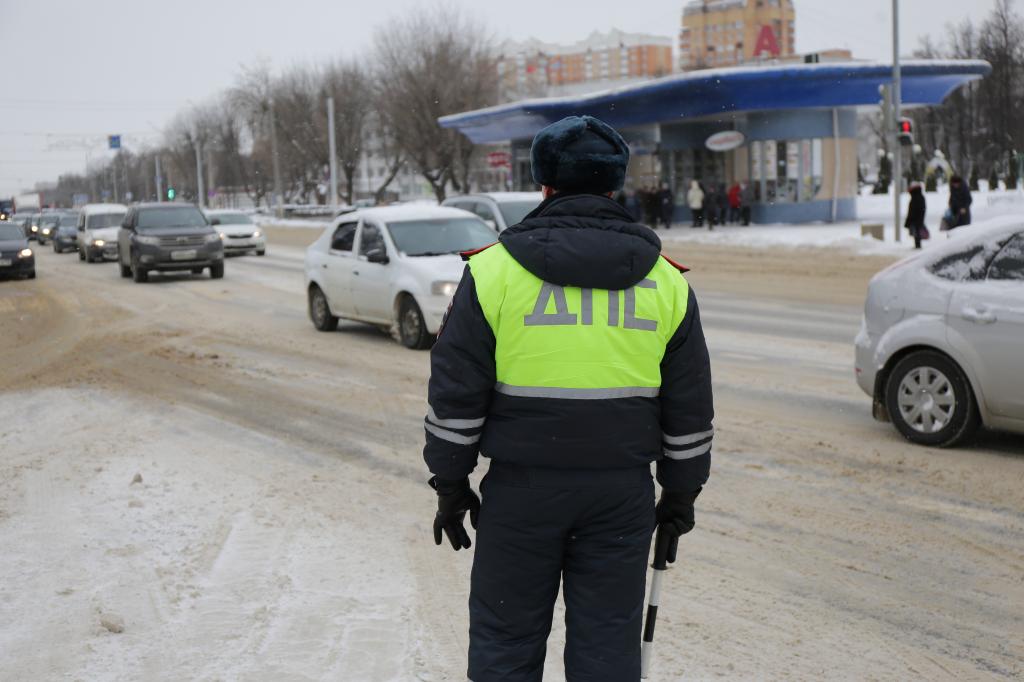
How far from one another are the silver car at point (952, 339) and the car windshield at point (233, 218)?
29.1 meters

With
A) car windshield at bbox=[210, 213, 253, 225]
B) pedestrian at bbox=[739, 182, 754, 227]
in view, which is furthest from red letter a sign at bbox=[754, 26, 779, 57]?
car windshield at bbox=[210, 213, 253, 225]

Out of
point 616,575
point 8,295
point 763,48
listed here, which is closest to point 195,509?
point 616,575

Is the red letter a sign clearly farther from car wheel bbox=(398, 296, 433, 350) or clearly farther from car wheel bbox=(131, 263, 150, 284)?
car wheel bbox=(398, 296, 433, 350)

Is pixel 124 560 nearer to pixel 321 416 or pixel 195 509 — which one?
pixel 195 509

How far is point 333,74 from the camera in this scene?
259 feet

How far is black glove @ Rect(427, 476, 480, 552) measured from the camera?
2998mm

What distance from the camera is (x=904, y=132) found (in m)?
26.6

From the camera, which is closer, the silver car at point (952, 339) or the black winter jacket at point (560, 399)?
the black winter jacket at point (560, 399)

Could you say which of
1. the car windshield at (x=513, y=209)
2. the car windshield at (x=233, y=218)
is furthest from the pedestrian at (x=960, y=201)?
the car windshield at (x=233, y=218)

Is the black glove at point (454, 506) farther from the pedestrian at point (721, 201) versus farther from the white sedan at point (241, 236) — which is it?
the pedestrian at point (721, 201)

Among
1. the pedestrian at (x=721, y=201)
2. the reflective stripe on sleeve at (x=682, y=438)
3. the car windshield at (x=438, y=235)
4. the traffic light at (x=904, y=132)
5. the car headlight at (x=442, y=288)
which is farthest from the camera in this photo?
the pedestrian at (x=721, y=201)

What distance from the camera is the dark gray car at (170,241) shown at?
81.7 feet

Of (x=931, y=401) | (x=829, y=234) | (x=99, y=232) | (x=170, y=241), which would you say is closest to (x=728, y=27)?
(x=829, y=234)

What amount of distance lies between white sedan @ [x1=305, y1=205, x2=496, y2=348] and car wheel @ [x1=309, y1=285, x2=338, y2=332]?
0.5 inches
